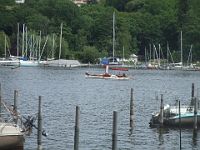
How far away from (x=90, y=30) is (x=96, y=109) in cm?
11719

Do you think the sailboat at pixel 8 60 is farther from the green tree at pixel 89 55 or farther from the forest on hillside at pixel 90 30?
the green tree at pixel 89 55

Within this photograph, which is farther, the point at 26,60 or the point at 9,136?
the point at 26,60

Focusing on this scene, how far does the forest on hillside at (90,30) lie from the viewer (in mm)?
173250

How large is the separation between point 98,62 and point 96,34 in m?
13.2

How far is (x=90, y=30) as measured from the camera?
18625 cm

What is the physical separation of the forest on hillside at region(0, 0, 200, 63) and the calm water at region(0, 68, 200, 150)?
47664 mm

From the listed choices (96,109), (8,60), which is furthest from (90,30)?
(96,109)

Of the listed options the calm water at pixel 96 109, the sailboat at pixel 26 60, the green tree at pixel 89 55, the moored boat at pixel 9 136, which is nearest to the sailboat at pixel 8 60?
the sailboat at pixel 26 60

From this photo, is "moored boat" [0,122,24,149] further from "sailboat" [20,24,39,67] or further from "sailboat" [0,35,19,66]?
"sailboat" [20,24,39,67]

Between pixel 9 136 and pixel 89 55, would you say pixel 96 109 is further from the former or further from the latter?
pixel 89 55

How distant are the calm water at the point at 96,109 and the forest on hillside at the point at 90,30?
4766 centimetres

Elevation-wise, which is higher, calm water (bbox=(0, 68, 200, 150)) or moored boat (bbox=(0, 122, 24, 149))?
moored boat (bbox=(0, 122, 24, 149))

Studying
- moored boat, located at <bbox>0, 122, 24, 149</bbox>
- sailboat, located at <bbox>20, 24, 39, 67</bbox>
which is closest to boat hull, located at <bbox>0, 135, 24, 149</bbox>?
moored boat, located at <bbox>0, 122, 24, 149</bbox>

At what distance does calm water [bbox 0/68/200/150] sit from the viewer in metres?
49.1
